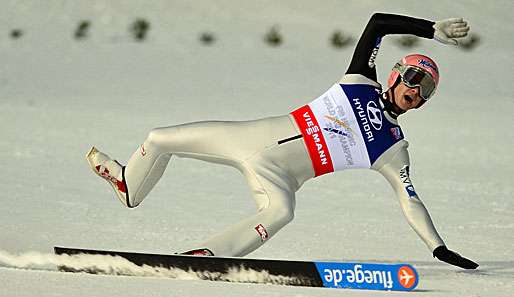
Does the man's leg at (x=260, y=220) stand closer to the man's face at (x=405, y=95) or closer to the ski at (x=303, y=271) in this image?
the ski at (x=303, y=271)

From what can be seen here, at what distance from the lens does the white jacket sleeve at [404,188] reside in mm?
6355

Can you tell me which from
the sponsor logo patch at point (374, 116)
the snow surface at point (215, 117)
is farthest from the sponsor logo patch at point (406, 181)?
the snow surface at point (215, 117)

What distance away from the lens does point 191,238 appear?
7.64m

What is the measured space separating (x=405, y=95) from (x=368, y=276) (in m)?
1.18

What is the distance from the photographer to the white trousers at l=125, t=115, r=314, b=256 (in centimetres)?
622

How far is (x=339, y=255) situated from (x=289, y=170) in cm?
105

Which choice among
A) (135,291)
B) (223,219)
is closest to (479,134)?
(223,219)

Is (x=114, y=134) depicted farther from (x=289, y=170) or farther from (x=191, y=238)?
(x=289, y=170)

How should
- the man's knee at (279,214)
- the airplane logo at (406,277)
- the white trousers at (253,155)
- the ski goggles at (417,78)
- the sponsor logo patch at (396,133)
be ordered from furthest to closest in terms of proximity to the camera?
the sponsor logo patch at (396,133) < the ski goggles at (417,78) < the white trousers at (253,155) < the man's knee at (279,214) < the airplane logo at (406,277)

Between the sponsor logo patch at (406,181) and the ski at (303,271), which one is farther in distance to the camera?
the sponsor logo patch at (406,181)

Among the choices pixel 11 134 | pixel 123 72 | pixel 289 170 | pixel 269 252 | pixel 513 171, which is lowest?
pixel 123 72

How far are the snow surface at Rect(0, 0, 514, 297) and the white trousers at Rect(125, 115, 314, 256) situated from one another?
65cm

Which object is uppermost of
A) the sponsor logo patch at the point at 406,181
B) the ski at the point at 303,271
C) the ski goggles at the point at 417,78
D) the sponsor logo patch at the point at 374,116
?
the ski goggles at the point at 417,78

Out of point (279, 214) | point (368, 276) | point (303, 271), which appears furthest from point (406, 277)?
point (279, 214)
